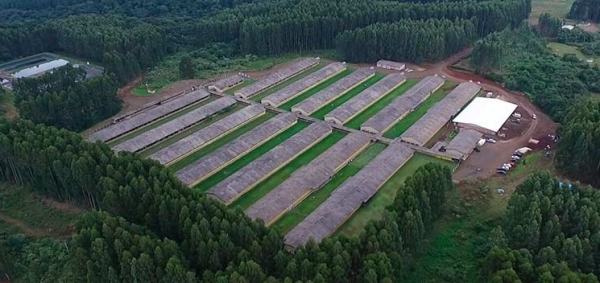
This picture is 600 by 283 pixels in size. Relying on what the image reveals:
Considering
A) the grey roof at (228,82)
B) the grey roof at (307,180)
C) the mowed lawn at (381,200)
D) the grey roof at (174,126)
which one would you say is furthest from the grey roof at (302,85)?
the mowed lawn at (381,200)

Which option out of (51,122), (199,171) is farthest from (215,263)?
(51,122)

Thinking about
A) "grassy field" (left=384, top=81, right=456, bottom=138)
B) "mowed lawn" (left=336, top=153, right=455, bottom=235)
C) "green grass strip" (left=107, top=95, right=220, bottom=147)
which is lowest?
"mowed lawn" (left=336, top=153, right=455, bottom=235)

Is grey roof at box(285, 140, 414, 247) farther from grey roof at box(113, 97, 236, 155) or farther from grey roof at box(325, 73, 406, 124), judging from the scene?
grey roof at box(113, 97, 236, 155)

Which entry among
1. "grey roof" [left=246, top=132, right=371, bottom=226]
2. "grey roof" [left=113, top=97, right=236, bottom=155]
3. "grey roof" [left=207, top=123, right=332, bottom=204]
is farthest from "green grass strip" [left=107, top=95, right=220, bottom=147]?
"grey roof" [left=246, top=132, right=371, bottom=226]

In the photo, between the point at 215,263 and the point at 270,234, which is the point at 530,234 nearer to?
the point at 270,234

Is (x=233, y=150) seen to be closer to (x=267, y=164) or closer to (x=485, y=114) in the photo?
(x=267, y=164)

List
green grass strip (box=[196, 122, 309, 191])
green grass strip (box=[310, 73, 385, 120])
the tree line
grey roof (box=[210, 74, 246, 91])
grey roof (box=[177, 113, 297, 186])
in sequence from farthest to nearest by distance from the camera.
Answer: grey roof (box=[210, 74, 246, 91]) → green grass strip (box=[310, 73, 385, 120]) → green grass strip (box=[196, 122, 309, 191]) → grey roof (box=[177, 113, 297, 186]) → the tree line
